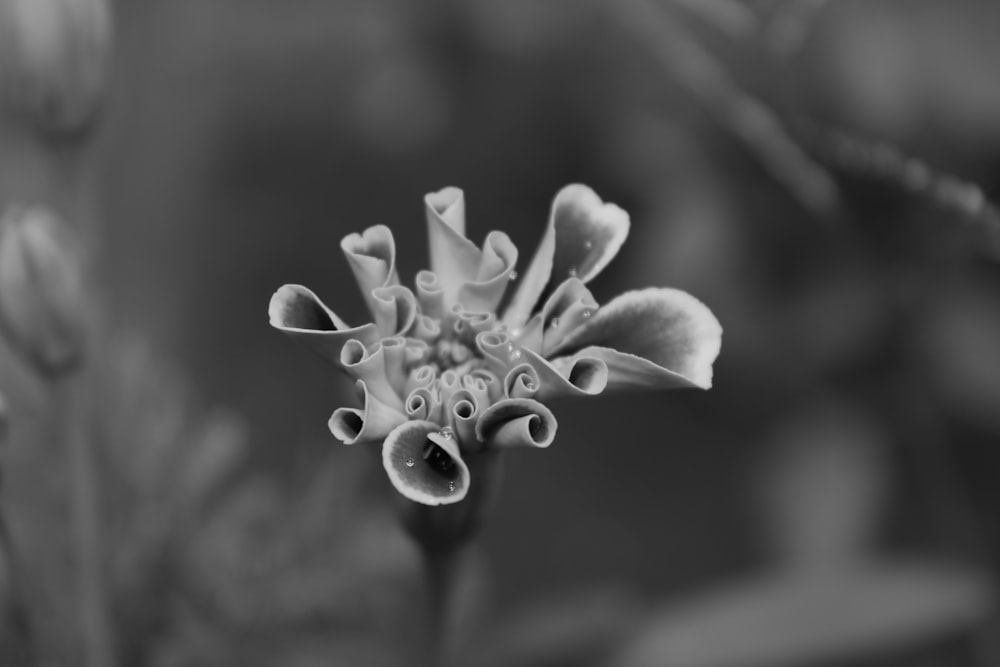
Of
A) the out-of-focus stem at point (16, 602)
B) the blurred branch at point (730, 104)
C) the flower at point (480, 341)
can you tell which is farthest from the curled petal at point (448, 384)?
the blurred branch at point (730, 104)

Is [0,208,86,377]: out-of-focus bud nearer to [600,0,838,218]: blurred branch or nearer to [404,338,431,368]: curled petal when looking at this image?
[404,338,431,368]: curled petal

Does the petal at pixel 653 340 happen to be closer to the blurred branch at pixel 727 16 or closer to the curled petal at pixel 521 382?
the curled petal at pixel 521 382

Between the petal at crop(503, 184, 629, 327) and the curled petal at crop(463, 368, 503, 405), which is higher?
the petal at crop(503, 184, 629, 327)

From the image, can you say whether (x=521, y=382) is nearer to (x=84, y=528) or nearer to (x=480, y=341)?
(x=480, y=341)

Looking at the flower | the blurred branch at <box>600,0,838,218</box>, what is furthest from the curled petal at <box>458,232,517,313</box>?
the blurred branch at <box>600,0,838,218</box>

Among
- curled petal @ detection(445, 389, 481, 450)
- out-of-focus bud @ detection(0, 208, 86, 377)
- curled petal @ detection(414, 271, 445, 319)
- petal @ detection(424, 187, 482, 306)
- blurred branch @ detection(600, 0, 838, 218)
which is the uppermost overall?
blurred branch @ detection(600, 0, 838, 218)

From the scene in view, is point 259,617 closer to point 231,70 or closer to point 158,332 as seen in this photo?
point 158,332

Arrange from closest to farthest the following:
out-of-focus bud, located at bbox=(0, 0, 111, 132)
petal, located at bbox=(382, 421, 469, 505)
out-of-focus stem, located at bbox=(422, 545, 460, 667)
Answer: petal, located at bbox=(382, 421, 469, 505), out-of-focus stem, located at bbox=(422, 545, 460, 667), out-of-focus bud, located at bbox=(0, 0, 111, 132)
